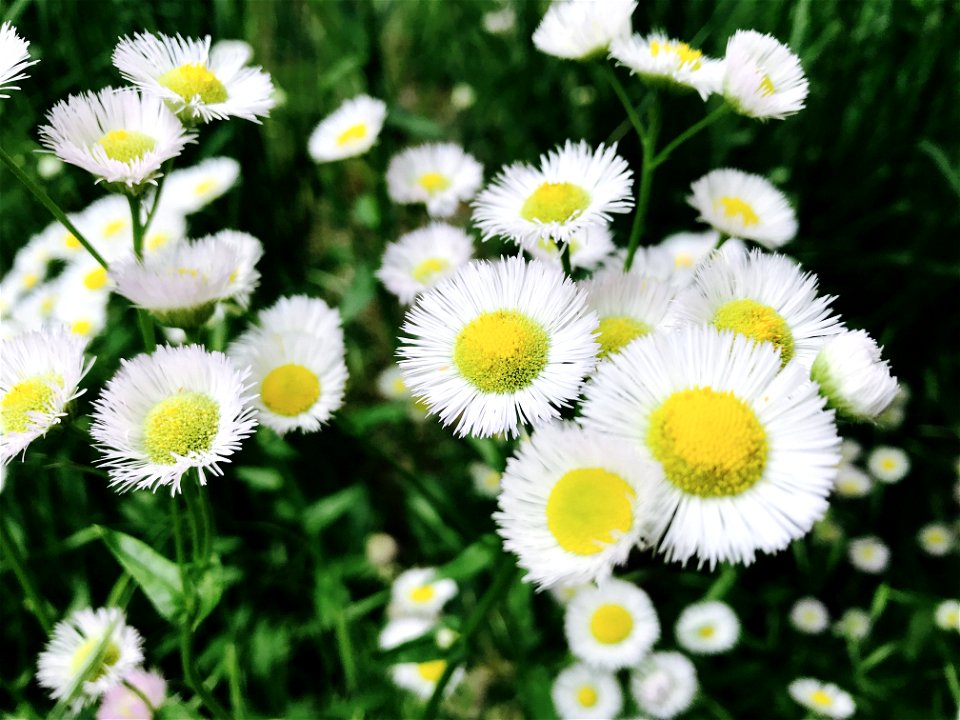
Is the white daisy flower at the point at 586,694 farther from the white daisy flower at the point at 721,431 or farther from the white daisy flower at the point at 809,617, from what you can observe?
the white daisy flower at the point at 721,431

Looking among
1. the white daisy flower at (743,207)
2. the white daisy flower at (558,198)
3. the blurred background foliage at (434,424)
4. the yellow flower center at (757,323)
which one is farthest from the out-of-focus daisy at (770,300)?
the blurred background foliage at (434,424)

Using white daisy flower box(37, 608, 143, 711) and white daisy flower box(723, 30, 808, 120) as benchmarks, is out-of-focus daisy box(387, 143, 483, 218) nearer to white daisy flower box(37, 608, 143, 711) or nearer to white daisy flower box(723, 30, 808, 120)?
white daisy flower box(723, 30, 808, 120)

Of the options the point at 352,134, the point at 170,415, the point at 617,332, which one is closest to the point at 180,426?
the point at 170,415

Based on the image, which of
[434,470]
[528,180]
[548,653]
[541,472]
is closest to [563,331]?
[541,472]

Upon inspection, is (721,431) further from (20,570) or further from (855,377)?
(20,570)

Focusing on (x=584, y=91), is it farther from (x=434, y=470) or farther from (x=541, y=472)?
(x=541, y=472)

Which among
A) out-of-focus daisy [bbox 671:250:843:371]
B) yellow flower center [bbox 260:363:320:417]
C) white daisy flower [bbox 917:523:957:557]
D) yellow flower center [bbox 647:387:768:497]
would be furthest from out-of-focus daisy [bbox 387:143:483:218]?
white daisy flower [bbox 917:523:957:557]
